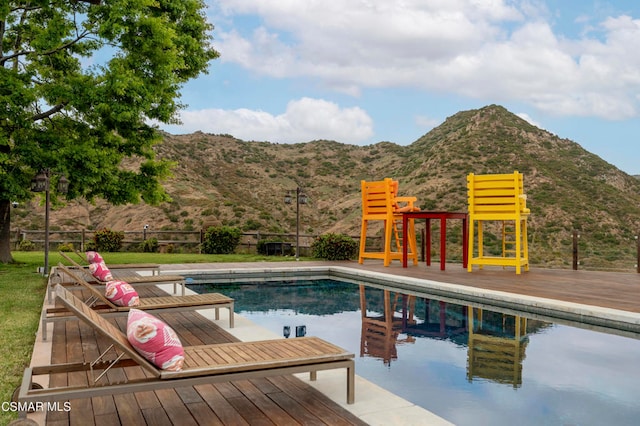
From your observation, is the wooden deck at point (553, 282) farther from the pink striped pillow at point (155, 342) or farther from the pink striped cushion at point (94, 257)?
the pink striped pillow at point (155, 342)

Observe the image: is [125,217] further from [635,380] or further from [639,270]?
[635,380]

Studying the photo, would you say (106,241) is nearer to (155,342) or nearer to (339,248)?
(339,248)

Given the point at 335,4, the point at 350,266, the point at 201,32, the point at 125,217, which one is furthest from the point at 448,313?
the point at 125,217

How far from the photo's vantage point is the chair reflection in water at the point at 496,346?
5.83 meters

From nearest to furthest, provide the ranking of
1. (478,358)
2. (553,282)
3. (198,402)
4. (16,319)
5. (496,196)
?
1. (198,402)
2. (478,358)
3. (16,319)
4. (553,282)
5. (496,196)

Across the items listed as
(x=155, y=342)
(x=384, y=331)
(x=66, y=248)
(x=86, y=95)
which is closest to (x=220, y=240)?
(x=66, y=248)

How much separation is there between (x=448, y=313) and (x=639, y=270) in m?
Result: 7.17

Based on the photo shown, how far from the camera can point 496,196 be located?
13.3 metres

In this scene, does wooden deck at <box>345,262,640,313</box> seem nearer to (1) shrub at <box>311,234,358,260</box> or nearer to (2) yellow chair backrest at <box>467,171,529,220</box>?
(2) yellow chair backrest at <box>467,171,529,220</box>

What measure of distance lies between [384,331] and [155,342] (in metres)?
4.73

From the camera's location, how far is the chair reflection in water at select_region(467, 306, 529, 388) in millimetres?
5827

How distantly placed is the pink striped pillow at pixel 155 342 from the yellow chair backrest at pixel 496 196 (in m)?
10.2

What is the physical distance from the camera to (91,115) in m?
15.4

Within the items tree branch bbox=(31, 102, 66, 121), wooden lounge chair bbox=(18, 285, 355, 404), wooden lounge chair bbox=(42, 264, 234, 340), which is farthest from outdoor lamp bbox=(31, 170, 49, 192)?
wooden lounge chair bbox=(18, 285, 355, 404)
